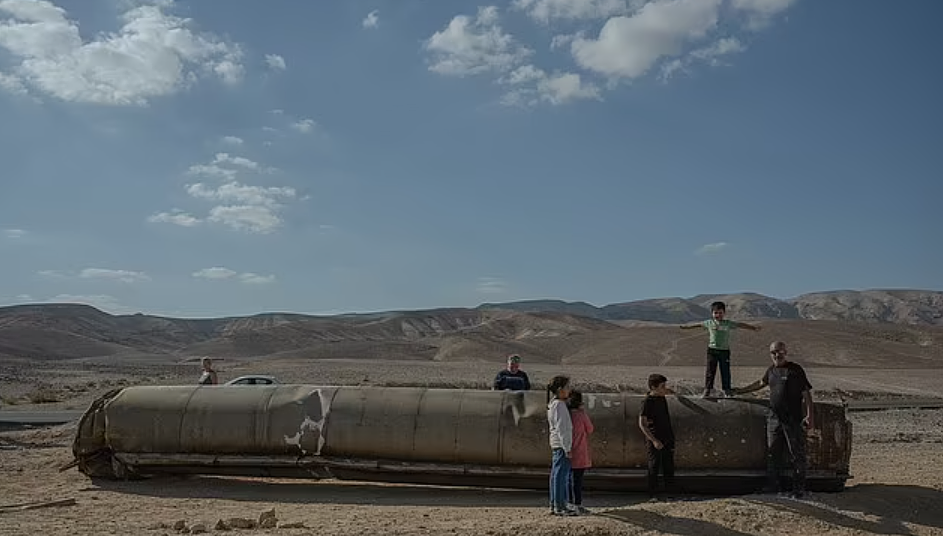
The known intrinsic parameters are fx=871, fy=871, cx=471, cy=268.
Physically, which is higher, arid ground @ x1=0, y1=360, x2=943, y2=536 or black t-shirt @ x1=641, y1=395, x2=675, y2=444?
black t-shirt @ x1=641, y1=395, x2=675, y2=444

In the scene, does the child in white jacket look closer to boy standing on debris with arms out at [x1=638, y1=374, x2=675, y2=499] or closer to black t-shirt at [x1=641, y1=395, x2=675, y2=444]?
boy standing on debris with arms out at [x1=638, y1=374, x2=675, y2=499]

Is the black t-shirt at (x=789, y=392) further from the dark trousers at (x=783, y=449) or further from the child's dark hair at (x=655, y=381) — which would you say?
the child's dark hair at (x=655, y=381)

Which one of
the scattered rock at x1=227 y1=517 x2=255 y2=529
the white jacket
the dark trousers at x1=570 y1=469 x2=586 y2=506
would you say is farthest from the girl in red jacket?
the scattered rock at x1=227 y1=517 x2=255 y2=529

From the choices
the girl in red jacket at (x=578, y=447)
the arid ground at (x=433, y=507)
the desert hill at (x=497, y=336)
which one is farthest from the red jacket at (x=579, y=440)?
the desert hill at (x=497, y=336)

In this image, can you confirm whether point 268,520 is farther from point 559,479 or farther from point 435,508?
point 559,479

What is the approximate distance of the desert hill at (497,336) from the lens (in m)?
80.1

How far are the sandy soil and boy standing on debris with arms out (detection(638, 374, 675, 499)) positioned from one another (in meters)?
0.50

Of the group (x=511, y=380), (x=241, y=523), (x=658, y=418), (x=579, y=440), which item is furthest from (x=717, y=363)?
(x=241, y=523)

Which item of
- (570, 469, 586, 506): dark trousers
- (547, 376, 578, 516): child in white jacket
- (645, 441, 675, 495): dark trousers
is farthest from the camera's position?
(645, 441, 675, 495): dark trousers

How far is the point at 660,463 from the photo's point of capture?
11.4m

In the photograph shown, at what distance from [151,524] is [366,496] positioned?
2984mm

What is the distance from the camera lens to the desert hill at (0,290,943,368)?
80.1m

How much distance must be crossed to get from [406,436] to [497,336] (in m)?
94.7

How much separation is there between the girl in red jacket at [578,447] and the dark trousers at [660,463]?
1.33 m
